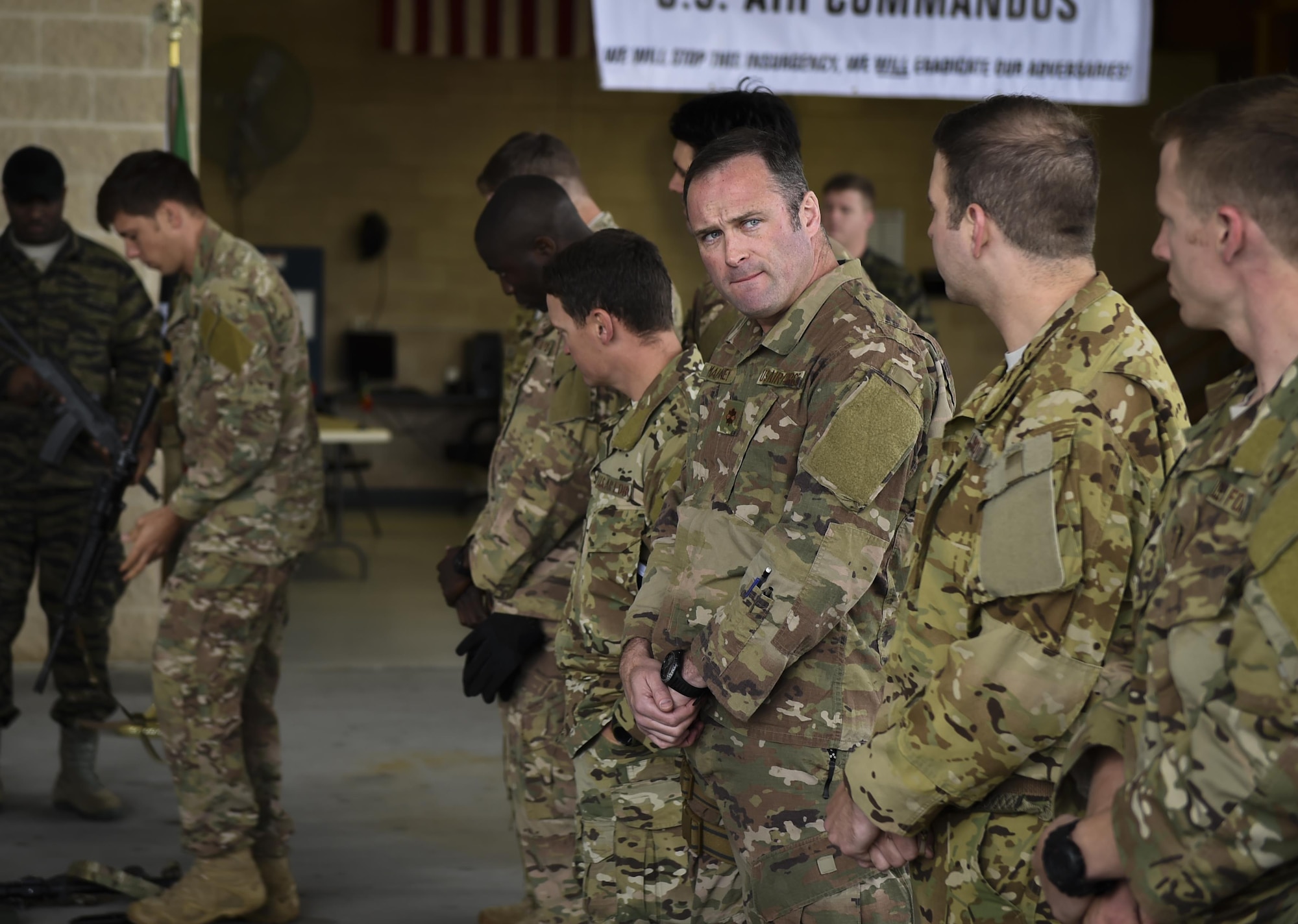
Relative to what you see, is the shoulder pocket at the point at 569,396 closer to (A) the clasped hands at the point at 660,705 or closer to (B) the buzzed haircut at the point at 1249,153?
(A) the clasped hands at the point at 660,705

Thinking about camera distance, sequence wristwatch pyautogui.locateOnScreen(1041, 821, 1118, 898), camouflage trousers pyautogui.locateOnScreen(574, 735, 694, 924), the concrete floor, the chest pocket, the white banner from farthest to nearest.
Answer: the white banner, the concrete floor, camouflage trousers pyautogui.locateOnScreen(574, 735, 694, 924), the chest pocket, wristwatch pyautogui.locateOnScreen(1041, 821, 1118, 898)

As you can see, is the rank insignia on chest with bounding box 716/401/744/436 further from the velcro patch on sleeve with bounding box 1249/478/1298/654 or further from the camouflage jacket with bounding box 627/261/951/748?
the velcro patch on sleeve with bounding box 1249/478/1298/654

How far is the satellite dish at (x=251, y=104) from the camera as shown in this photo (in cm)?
1012

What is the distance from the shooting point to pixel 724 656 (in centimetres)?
182

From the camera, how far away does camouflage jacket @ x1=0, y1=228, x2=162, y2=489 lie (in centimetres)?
421

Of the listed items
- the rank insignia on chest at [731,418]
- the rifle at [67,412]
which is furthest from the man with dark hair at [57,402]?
the rank insignia on chest at [731,418]

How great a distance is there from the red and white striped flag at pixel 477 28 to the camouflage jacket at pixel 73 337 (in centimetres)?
580

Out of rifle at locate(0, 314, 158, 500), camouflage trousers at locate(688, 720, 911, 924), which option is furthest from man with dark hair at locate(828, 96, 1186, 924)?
rifle at locate(0, 314, 158, 500)

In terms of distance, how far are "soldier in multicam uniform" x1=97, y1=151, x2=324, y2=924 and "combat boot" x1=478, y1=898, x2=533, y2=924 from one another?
18.6 inches

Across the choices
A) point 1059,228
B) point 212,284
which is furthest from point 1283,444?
point 212,284

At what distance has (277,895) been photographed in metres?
3.29

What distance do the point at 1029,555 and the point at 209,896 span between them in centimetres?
240

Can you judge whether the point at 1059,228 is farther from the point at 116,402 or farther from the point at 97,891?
the point at 116,402

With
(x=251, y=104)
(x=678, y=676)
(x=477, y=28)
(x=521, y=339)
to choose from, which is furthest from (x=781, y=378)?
(x=251, y=104)
